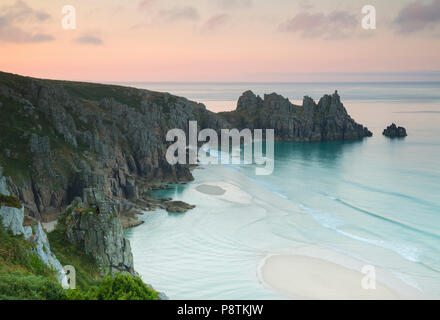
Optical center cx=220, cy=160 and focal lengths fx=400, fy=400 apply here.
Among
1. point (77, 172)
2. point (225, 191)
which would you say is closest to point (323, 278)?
point (77, 172)

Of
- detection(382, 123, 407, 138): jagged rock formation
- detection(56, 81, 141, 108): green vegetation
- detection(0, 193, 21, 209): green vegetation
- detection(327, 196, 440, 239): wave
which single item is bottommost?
detection(327, 196, 440, 239): wave

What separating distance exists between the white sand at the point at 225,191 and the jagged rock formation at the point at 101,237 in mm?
38449

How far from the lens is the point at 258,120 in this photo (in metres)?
197

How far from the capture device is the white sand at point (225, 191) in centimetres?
7825

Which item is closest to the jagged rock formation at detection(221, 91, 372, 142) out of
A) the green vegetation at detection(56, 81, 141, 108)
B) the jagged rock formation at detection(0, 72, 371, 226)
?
the green vegetation at detection(56, 81, 141, 108)

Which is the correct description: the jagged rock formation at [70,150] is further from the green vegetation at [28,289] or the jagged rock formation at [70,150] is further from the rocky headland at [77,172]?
the green vegetation at [28,289]

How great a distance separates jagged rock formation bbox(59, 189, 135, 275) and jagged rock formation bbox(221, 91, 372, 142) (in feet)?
492

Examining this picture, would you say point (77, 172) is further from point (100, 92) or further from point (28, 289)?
point (100, 92)

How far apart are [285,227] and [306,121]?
13517 cm

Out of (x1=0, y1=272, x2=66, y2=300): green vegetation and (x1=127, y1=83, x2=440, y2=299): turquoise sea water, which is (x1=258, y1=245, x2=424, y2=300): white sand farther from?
(x1=0, y1=272, x2=66, y2=300): green vegetation


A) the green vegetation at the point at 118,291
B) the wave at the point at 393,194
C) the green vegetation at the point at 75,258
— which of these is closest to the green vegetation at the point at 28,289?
the green vegetation at the point at 118,291

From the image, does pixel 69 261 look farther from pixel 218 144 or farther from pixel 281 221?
pixel 218 144

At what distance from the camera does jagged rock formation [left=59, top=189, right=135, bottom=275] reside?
1496 inches

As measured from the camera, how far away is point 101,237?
38.5m
